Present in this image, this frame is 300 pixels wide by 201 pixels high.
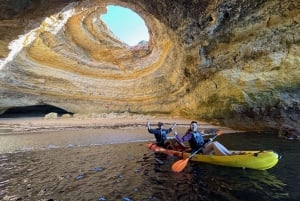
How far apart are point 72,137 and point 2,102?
33.5 feet

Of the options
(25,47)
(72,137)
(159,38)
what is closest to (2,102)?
(25,47)

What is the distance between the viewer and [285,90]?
14250 mm

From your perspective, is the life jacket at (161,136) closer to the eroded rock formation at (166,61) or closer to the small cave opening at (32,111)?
the eroded rock formation at (166,61)

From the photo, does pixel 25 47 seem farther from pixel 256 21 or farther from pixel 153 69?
pixel 256 21

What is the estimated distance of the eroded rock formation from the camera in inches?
515

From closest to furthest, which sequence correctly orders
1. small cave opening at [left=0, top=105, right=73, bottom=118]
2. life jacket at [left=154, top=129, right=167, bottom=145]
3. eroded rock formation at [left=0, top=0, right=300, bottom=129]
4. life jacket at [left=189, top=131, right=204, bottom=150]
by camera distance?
1. life jacket at [left=189, top=131, right=204, bottom=150]
2. life jacket at [left=154, top=129, right=167, bottom=145]
3. eroded rock formation at [left=0, top=0, right=300, bottom=129]
4. small cave opening at [left=0, top=105, right=73, bottom=118]

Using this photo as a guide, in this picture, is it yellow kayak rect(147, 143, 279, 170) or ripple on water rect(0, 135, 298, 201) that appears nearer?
ripple on water rect(0, 135, 298, 201)

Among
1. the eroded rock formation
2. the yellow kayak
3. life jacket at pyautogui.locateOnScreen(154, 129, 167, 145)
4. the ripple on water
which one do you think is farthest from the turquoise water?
the eroded rock formation

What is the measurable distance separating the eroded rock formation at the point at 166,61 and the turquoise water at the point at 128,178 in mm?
4174

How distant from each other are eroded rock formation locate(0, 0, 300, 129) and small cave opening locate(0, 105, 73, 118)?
2.01m

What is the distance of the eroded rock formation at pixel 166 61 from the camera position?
13.1 metres

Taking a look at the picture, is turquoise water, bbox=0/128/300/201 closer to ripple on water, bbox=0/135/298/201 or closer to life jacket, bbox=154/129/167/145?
ripple on water, bbox=0/135/298/201

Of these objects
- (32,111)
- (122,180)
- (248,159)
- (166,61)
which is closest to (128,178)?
(122,180)

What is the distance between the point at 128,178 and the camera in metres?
7.98
